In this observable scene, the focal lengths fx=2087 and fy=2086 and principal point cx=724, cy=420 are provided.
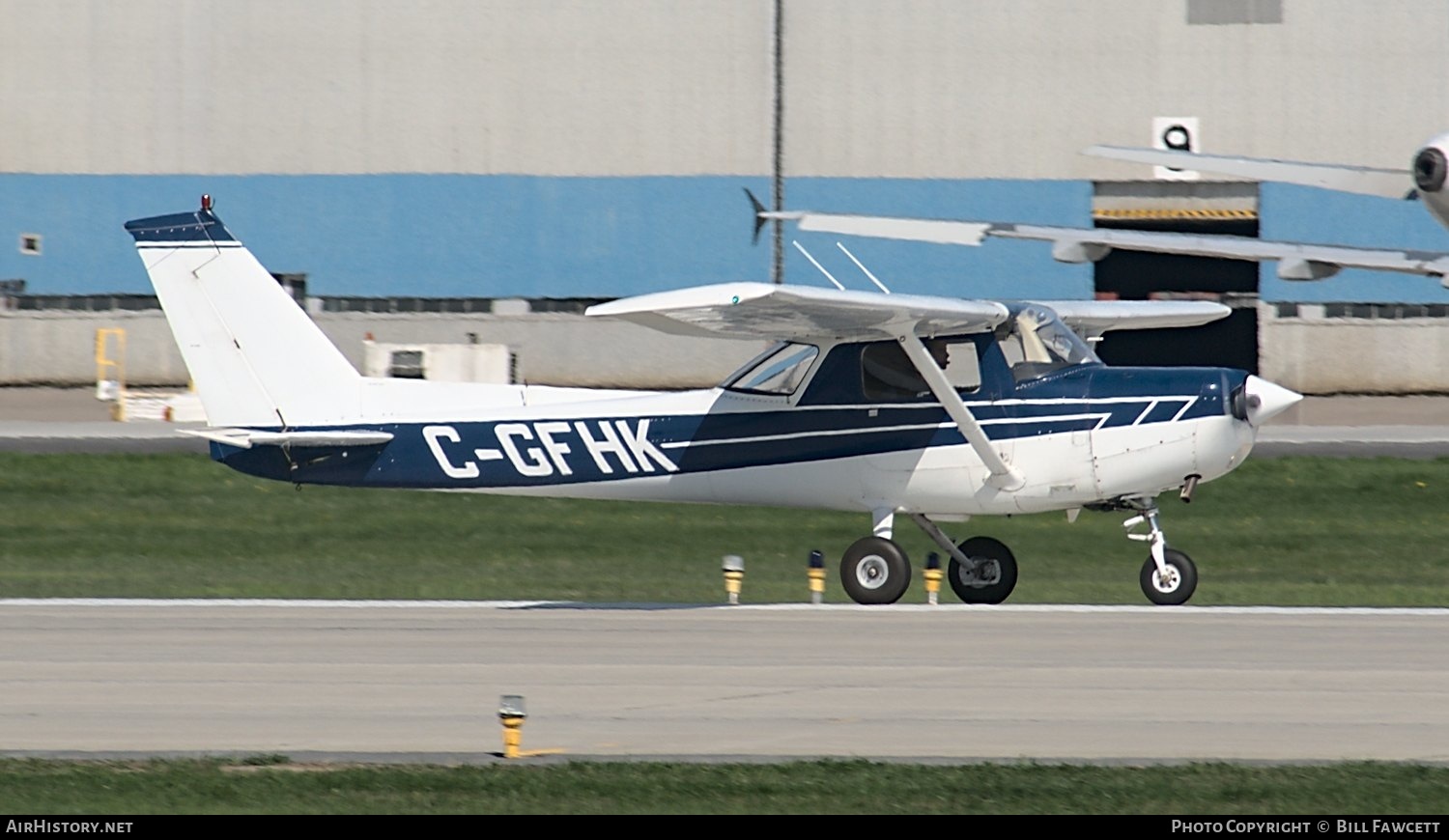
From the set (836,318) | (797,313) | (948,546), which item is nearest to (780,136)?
(948,546)

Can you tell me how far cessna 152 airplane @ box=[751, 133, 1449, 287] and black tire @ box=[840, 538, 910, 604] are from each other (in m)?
4.70

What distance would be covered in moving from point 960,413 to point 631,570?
5.76 metres

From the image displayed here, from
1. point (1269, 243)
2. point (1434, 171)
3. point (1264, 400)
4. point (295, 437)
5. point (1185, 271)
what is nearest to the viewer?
point (1264, 400)

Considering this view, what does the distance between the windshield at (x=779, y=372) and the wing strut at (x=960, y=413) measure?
0.85 m

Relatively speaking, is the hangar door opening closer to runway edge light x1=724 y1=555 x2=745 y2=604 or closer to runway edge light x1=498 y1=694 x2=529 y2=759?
runway edge light x1=724 y1=555 x2=745 y2=604

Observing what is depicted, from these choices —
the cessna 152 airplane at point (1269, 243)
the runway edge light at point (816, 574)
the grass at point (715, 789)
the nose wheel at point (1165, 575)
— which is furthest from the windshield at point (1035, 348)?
the grass at point (715, 789)

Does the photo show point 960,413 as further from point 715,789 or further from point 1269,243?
point 715,789

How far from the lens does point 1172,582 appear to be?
1517 centimetres

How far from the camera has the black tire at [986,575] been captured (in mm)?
15852

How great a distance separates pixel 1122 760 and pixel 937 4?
96.2 feet

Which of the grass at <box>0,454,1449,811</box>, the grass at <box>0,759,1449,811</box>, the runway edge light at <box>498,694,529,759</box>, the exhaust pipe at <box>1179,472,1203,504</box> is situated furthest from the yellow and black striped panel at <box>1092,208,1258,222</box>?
the runway edge light at <box>498,694,529,759</box>

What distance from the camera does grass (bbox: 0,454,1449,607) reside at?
17984mm

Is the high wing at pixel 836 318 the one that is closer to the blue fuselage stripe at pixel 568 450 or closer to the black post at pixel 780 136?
the blue fuselage stripe at pixel 568 450

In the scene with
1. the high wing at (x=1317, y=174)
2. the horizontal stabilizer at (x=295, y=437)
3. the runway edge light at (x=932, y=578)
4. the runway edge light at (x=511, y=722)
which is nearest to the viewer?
the runway edge light at (x=511, y=722)
